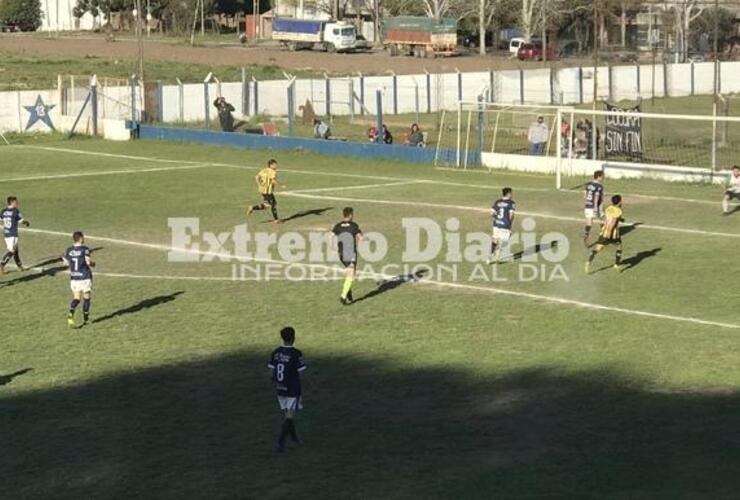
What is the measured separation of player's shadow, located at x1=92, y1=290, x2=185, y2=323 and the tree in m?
132

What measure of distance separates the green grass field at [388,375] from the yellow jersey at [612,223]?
0.83 m

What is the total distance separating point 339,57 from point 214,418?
89791mm

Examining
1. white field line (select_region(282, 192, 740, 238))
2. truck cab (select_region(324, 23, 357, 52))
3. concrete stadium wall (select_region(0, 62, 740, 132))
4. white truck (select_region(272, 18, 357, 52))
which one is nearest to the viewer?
white field line (select_region(282, 192, 740, 238))

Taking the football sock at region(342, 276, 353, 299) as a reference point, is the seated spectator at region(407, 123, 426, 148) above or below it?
above

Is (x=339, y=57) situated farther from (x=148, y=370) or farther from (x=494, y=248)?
(x=148, y=370)

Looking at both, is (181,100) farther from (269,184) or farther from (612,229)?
(612,229)

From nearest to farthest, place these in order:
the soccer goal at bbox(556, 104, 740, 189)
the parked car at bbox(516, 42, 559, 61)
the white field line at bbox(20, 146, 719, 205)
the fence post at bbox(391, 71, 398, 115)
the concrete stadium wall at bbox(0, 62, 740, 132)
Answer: the white field line at bbox(20, 146, 719, 205) → the soccer goal at bbox(556, 104, 740, 189) → the concrete stadium wall at bbox(0, 62, 740, 132) → the fence post at bbox(391, 71, 398, 115) → the parked car at bbox(516, 42, 559, 61)

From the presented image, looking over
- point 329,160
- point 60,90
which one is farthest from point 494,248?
point 60,90

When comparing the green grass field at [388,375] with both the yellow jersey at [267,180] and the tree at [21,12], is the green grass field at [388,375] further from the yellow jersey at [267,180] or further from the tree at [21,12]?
the tree at [21,12]

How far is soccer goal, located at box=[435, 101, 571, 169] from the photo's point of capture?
4609cm

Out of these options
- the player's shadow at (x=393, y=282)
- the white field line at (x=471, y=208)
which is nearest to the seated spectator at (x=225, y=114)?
the white field line at (x=471, y=208)

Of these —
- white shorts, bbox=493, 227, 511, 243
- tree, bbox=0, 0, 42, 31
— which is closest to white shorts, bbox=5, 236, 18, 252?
white shorts, bbox=493, 227, 511, 243

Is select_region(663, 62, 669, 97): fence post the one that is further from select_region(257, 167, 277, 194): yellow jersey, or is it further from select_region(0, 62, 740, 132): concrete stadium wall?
select_region(257, 167, 277, 194): yellow jersey

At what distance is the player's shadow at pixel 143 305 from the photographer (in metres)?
24.3
